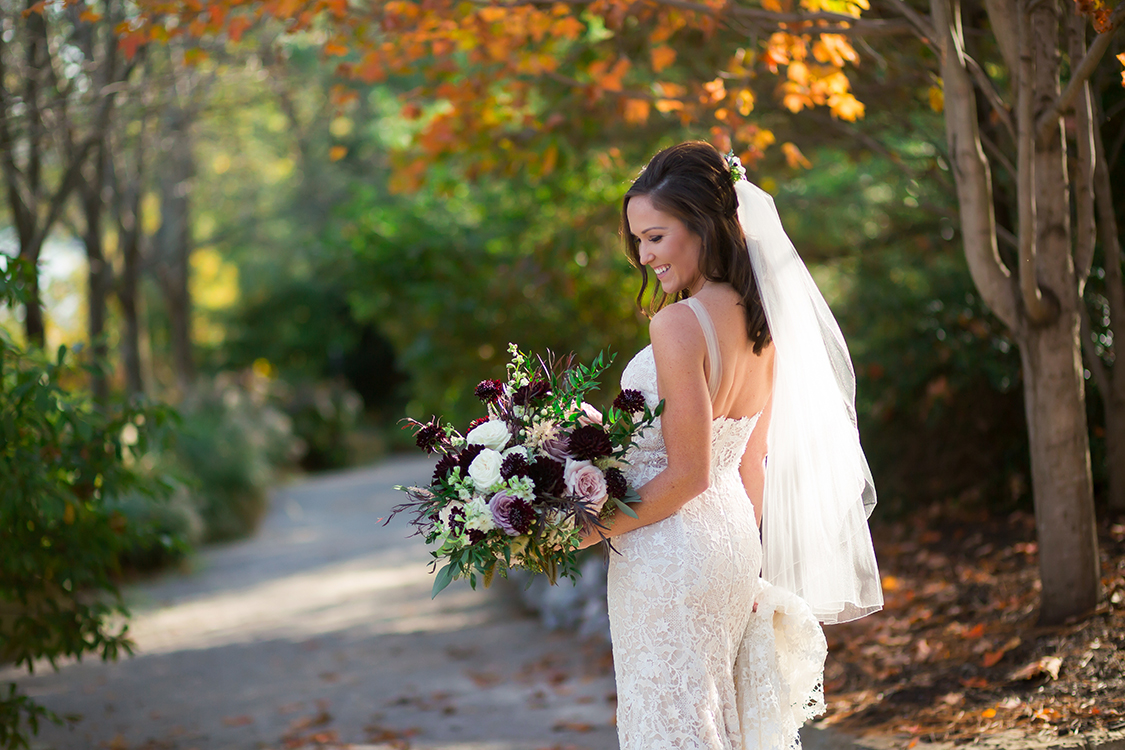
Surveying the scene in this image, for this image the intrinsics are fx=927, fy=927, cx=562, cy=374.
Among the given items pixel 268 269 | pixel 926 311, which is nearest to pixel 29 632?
pixel 926 311

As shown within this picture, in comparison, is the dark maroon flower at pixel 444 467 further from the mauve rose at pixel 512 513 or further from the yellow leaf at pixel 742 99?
the yellow leaf at pixel 742 99

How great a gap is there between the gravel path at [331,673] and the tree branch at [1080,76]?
2.75 metres

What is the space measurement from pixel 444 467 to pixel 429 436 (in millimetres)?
140

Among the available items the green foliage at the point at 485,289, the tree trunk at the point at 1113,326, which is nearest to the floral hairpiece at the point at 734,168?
the tree trunk at the point at 1113,326

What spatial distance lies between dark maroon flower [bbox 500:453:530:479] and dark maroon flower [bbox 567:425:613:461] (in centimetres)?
13

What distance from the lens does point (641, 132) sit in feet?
24.6

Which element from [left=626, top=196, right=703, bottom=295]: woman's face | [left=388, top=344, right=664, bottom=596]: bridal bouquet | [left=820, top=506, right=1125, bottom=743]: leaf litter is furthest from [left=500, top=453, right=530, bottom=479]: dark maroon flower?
[left=820, top=506, right=1125, bottom=743]: leaf litter

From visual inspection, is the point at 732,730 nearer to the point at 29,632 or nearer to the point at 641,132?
the point at 29,632

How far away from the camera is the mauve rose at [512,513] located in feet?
7.95

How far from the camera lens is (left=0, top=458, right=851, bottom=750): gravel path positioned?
5262mm

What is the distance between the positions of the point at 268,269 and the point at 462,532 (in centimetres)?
2369

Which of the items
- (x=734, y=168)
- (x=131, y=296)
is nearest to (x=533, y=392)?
(x=734, y=168)

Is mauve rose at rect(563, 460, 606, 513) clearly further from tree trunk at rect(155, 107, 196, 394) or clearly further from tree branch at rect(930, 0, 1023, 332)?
tree trunk at rect(155, 107, 196, 394)

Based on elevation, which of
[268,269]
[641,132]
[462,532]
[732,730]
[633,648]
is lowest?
[732,730]
